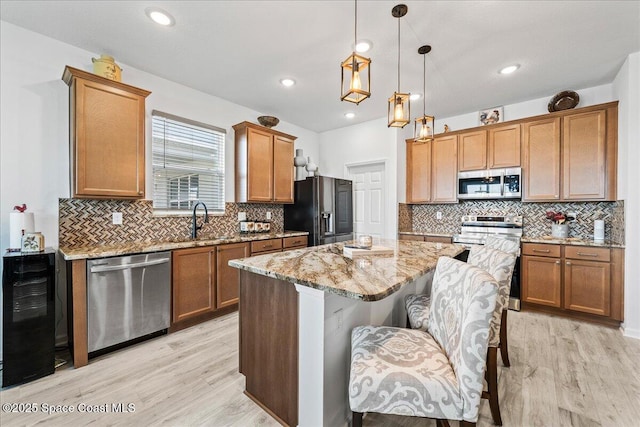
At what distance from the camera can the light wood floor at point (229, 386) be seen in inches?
63.7

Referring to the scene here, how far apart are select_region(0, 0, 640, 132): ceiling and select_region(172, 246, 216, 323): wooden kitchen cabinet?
6.55 feet

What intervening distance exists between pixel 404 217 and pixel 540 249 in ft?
6.21

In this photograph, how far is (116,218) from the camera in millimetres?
2801

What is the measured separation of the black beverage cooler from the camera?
1890 mm

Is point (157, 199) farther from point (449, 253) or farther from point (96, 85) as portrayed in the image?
point (449, 253)

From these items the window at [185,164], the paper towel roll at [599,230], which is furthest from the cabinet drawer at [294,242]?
the paper towel roll at [599,230]

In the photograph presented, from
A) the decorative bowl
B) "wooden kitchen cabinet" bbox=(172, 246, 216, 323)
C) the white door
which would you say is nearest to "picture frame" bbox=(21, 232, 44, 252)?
"wooden kitchen cabinet" bbox=(172, 246, 216, 323)

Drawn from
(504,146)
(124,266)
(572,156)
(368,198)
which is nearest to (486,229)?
(504,146)

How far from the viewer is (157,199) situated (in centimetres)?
319

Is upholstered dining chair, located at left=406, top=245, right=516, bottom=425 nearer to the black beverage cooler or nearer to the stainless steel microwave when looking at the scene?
the stainless steel microwave

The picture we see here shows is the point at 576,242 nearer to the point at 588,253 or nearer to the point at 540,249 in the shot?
the point at 588,253

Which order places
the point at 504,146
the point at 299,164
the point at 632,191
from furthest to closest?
the point at 299,164
the point at 504,146
the point at 632,191

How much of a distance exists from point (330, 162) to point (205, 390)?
4.21 meters

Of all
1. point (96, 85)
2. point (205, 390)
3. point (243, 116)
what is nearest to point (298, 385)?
point (205, 390)
